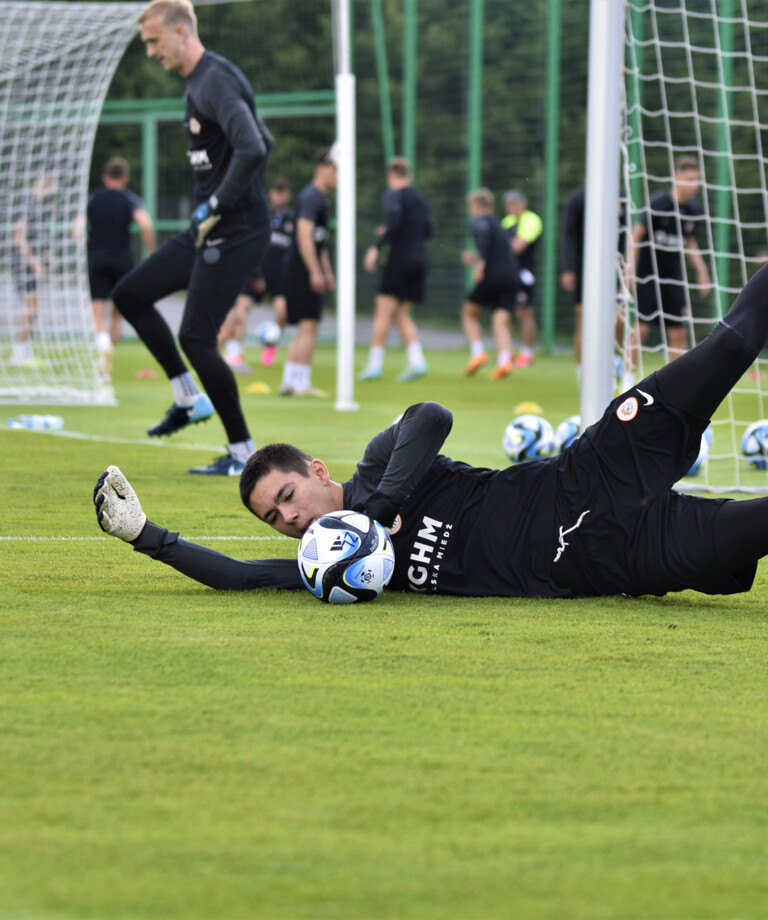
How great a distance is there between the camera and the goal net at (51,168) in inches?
454

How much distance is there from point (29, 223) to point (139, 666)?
11.1 metres

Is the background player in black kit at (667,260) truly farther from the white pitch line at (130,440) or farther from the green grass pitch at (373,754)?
the green grass pitch at (373,754)

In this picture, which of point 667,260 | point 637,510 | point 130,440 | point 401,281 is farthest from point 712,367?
point 401,281

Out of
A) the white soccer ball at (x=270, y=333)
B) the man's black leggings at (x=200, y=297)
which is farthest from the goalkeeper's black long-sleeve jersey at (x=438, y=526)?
the white soccer ball at (x=270, y=333)

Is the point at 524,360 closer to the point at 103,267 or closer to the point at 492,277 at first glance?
the point at 492,277

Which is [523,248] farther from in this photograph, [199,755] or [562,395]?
[199,755]

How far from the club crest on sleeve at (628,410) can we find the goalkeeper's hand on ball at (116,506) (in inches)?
58.1

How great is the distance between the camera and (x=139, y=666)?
10.7ft

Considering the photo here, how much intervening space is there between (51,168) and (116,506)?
9.65m

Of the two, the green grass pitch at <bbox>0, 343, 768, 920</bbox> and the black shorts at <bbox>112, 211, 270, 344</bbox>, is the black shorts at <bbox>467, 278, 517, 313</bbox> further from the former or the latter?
the green grass pitch at <bbox>0, 343, 768, 920</bbox>

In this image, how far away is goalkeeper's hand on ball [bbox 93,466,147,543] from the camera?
13.0 ft

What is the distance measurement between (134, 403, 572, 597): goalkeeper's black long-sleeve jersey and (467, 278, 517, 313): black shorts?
11.5m

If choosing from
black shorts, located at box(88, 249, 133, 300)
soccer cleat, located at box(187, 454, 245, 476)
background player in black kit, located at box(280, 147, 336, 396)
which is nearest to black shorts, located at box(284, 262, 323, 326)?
background player in black kit, located at box(280, 147, 336, 396)

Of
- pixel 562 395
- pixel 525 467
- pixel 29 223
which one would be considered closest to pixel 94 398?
pixel 29 223
